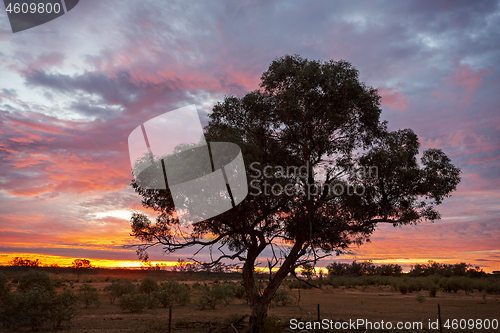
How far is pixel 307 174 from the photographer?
14.2m

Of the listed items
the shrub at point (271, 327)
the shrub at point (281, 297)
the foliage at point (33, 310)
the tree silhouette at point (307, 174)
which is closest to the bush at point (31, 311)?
the foliage at point (33, 310)

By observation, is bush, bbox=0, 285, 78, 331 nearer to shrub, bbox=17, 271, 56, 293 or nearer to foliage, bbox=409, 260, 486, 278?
shrub, bbox=17, 271, 56, 293

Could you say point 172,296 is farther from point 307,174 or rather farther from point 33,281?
point 307,174

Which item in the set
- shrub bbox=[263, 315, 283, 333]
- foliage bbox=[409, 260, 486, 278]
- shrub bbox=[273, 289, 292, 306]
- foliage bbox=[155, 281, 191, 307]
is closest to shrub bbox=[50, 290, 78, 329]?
shrub bbox=[263, 315, 283, 333]

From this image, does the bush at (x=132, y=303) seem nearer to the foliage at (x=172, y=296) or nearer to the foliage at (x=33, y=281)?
the foliage at (x=172, y=296)

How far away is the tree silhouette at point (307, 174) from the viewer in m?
12.8

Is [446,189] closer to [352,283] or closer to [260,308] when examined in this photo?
[260,308]

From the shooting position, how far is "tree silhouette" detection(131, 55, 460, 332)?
504 inches

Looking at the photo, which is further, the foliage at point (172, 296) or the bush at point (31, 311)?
the foliage at point (172, 296)

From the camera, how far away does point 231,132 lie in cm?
1379

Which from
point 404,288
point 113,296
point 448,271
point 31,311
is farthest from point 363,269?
point 31,311

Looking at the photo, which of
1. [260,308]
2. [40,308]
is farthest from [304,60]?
[40,308]

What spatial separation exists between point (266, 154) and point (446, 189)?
22.7ft

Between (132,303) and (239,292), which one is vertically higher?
(132,303)
